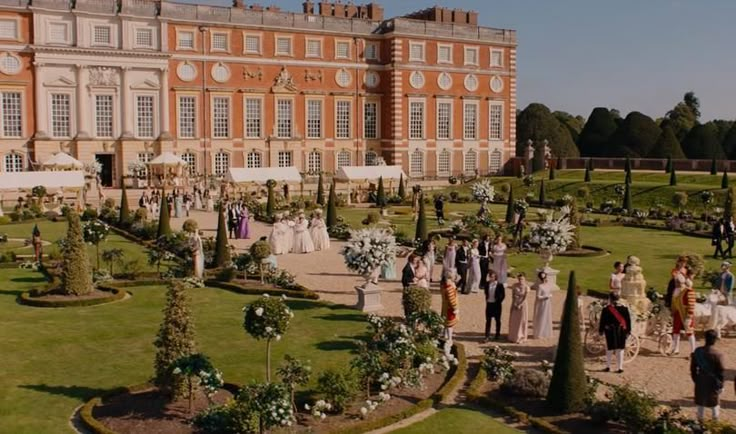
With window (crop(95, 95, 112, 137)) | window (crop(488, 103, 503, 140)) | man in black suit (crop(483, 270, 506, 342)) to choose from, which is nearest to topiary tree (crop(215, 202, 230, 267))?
man in black suit (crop(483, 270, 506, 342))

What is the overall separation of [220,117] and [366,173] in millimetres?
12374

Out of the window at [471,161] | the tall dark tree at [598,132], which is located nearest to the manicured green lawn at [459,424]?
the window at [471,161]

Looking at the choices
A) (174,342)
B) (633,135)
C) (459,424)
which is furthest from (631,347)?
(633,135)

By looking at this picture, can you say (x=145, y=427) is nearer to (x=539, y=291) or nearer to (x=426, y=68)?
(x=539, y=291)

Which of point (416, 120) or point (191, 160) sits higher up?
point (416, 120)

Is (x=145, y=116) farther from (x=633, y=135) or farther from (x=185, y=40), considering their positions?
(x=633, y=135)

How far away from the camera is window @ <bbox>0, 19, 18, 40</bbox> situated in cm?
4800

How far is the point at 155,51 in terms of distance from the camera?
5225 centimetres

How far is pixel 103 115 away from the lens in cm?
5197

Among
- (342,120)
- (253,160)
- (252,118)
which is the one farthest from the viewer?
(342,120)

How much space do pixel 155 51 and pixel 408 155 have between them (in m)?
20.1

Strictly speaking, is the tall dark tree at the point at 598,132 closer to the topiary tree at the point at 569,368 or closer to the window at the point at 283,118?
the window at the point at 283,118

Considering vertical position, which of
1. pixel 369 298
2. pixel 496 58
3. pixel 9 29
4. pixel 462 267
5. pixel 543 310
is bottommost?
pixel 369 298

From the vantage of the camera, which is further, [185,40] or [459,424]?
[185,40]
